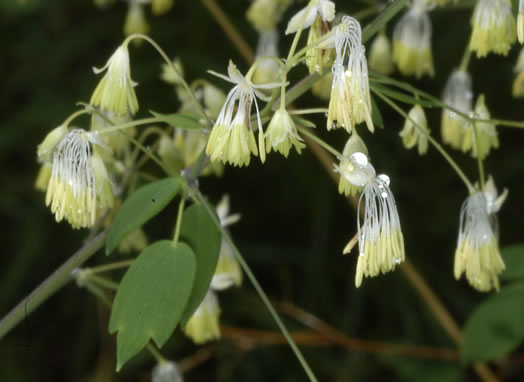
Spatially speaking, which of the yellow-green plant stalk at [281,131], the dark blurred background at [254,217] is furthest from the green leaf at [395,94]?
the dark blurred background at [254,217]

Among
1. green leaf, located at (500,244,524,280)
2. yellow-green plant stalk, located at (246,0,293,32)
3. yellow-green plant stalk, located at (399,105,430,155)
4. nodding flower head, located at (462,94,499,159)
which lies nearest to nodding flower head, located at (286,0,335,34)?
yellow-green plant stalk, located at (399,105,430,155)

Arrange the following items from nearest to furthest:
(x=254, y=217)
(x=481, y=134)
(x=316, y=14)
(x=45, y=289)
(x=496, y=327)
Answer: (x=316, y=14) → (x=45, y=289) → (x=481, y=134) → (x=496, y=327) → (x=254, y=217)

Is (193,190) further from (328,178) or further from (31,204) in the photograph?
(31,204)

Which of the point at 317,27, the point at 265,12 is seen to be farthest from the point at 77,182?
the point at 265,12

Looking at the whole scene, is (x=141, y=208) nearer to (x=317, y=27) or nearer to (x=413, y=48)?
(x=317, y=27)

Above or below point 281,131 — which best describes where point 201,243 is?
below

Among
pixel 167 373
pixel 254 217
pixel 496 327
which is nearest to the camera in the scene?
pixel 167 373

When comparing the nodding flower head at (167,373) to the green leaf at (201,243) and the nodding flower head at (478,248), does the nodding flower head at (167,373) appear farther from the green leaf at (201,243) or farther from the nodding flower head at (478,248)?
the nodding flower head at (478,248)

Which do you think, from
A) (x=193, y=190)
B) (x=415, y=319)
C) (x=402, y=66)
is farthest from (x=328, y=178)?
(x=193, y=190)
